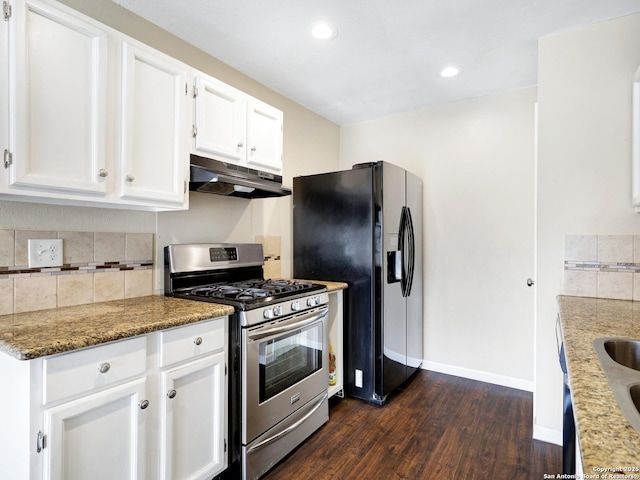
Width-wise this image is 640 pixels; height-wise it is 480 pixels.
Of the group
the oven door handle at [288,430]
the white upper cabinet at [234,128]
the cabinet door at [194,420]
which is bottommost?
the oven door handle at [288,430]

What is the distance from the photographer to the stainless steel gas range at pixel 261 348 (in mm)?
1764

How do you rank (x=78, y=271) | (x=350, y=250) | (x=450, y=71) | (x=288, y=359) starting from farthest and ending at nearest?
(x=350, y=250), (x=450, y=71), (x=288, y=359), (x=78, y=271)

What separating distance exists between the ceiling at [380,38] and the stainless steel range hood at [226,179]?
81 centimetres

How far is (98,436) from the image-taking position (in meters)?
1.27

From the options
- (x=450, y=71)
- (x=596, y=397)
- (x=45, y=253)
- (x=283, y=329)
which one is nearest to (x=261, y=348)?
(x=283, y=329)

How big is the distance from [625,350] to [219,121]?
2.16m

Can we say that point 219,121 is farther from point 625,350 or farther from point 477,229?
point 477,229

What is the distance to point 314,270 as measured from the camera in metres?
2.95

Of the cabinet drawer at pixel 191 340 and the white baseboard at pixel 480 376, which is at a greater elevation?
the cabinet drawer at pixel 191 340

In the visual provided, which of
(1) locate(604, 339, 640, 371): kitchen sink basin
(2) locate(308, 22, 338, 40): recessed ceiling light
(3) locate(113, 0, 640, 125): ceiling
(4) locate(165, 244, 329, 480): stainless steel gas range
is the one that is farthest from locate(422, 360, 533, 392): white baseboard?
(2) locate(308, 22, 338, 40): recessed ceiling light

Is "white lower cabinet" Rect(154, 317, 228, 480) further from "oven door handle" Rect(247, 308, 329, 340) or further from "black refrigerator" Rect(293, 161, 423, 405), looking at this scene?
"black refrigerator" Rect(293, 161, 423, 405)

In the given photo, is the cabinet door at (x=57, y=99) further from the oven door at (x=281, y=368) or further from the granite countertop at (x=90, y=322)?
the oven door at (x=281, y=368)

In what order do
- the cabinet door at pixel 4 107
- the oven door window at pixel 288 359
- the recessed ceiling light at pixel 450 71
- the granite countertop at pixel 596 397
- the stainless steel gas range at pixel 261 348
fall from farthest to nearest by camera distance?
the recessed ceiling light at pixel 450 71, the oven door window at pixel 288 359, the stainless steel gas range at pixel 261 348, the cabinet door at pixel 4 107, the granite countertop at pixel 596 397

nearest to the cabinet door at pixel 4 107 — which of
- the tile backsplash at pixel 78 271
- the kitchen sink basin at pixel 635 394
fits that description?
the tile backsplash at pixel 78 271
